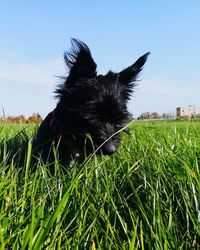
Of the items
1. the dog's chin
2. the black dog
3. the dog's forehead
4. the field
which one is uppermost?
the dog's forehead

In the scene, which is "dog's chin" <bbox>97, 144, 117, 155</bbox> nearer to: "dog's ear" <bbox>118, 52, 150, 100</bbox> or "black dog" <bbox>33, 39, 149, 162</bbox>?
"black dog" <bbox>33, 39, 149, 162</bbox>

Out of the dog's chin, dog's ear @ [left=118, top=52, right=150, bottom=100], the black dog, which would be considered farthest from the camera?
dog's ear @ [left=118, top=52, right=150, bottom=100]

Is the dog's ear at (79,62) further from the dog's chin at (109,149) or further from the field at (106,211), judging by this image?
the field at (106,211)

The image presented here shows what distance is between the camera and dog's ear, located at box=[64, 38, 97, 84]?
185 inches

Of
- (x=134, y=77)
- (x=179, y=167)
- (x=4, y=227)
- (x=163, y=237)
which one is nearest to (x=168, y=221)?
(x=163, y=237)

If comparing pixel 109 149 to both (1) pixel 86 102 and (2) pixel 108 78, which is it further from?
(2) pixel 108 78

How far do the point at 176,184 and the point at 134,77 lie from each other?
3.05 meters

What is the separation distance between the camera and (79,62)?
473 centimetres

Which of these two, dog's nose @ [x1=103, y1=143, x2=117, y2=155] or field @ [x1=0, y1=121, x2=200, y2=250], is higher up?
dog's nose @ [x1=103, y1=143, x2=117, y2=155]

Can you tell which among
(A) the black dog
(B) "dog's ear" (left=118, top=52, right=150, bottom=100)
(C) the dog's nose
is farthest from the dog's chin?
(B) "dog's ear" (left=118, top=52, right=150, bottom=100)

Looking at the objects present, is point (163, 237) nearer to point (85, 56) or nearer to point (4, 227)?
point (4, 227)

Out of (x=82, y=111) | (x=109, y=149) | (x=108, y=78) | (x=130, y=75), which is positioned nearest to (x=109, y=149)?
(x=109, y=149)

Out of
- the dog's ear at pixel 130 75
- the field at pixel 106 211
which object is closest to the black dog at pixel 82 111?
the dog's ear at pixel 130 75

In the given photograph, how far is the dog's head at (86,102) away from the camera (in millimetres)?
4586
